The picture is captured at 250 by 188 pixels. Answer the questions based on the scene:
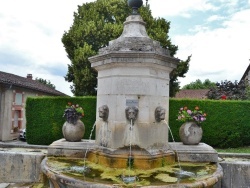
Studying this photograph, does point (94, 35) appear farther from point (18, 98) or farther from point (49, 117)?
point (18, 98)

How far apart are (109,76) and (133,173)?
6.73 ft

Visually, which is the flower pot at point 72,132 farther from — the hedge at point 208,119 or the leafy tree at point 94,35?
the leafy tree at point 94,35

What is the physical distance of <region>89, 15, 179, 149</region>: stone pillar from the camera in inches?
204

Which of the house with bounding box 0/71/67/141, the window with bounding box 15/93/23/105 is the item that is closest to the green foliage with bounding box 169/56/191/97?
the house with bounding box 0/71/67/141

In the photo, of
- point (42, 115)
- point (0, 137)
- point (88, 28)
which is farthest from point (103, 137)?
point (0, 137)

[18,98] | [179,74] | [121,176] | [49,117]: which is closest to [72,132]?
[121,176]

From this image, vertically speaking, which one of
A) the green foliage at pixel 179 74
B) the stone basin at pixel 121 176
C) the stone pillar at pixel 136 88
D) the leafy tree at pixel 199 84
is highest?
the leafy tree at pixel 199 84

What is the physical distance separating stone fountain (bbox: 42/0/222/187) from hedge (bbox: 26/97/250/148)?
276 inches

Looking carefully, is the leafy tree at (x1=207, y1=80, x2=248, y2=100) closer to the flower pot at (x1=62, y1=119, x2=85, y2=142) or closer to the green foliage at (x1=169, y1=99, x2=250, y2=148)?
the green foliage at (x1=169, y1=99, x2=250, y2=148)

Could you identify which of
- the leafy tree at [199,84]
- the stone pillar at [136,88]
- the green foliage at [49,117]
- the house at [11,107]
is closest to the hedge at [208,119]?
the green foliage at [49,117]

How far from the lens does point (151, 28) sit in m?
18.4

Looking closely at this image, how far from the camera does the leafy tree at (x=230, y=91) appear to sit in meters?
16.5

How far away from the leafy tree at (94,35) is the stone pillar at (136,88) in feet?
37.8

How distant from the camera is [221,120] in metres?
12.6
